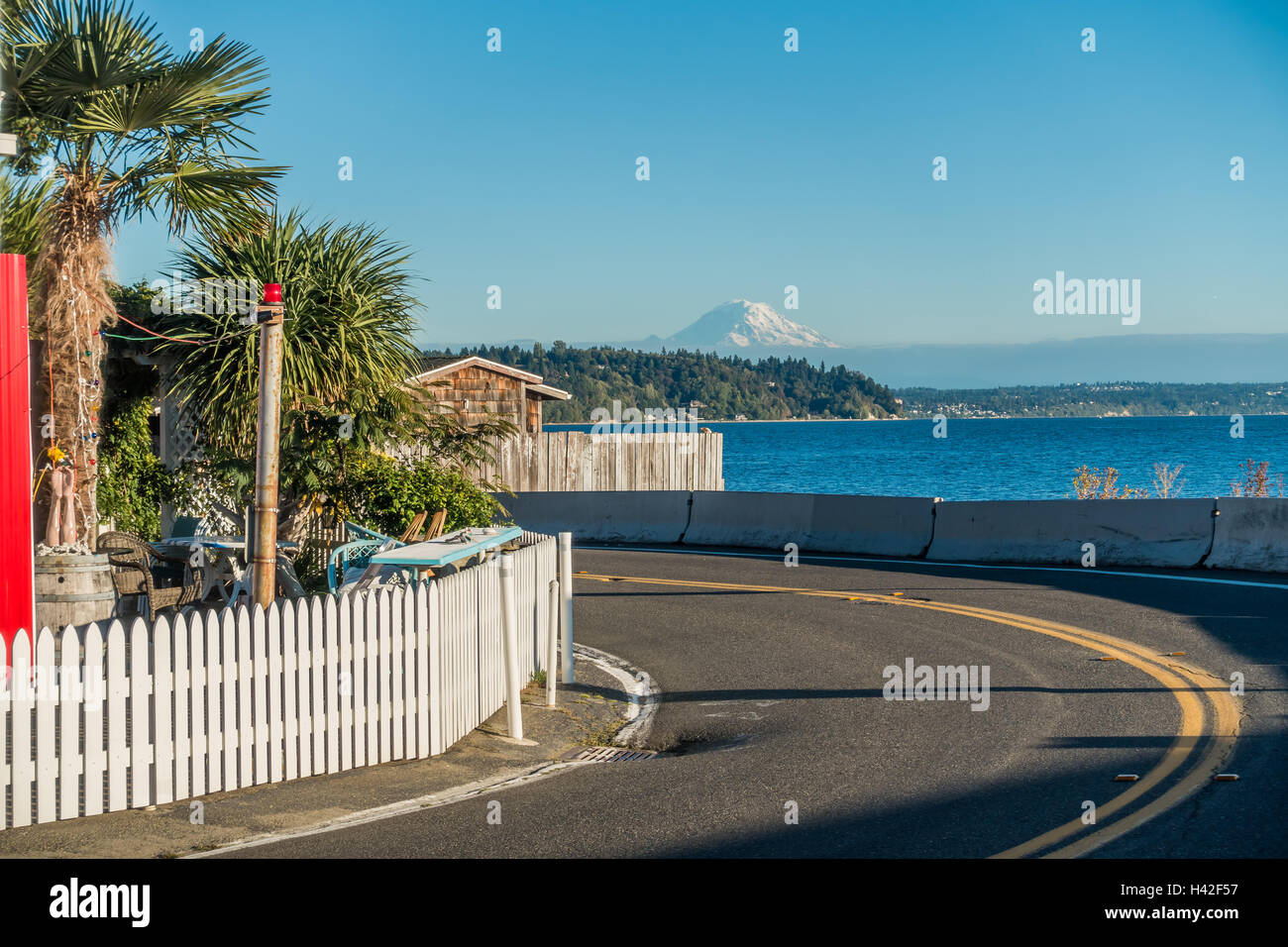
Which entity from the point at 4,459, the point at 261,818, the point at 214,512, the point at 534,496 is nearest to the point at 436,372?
the point at 534,496

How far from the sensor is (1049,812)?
6.71 meters

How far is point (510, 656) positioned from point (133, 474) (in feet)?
31.6

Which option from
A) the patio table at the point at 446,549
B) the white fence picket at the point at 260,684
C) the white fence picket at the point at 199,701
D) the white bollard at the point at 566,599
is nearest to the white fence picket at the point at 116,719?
the white fence picket at the point at 199,701

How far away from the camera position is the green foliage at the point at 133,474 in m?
16.3

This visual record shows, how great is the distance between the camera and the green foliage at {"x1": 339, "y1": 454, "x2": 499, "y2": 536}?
14.1 m

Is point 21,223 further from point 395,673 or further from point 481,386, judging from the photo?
point 481,386

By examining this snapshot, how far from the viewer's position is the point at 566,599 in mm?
11062

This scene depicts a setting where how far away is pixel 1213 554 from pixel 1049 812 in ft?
38.7

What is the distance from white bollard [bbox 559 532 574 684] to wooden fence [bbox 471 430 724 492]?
710 inches

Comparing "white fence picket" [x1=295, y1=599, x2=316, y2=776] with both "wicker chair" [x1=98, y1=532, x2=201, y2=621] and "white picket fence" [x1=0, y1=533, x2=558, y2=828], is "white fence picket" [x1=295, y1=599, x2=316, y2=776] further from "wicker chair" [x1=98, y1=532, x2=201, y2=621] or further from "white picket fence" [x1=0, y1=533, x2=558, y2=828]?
"wicker chair" [x1=98, y1=532, x2=201, y2=621]

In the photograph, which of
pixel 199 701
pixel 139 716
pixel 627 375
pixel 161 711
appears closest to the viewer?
pixel 139 716

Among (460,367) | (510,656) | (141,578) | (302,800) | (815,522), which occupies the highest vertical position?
(460,367)
